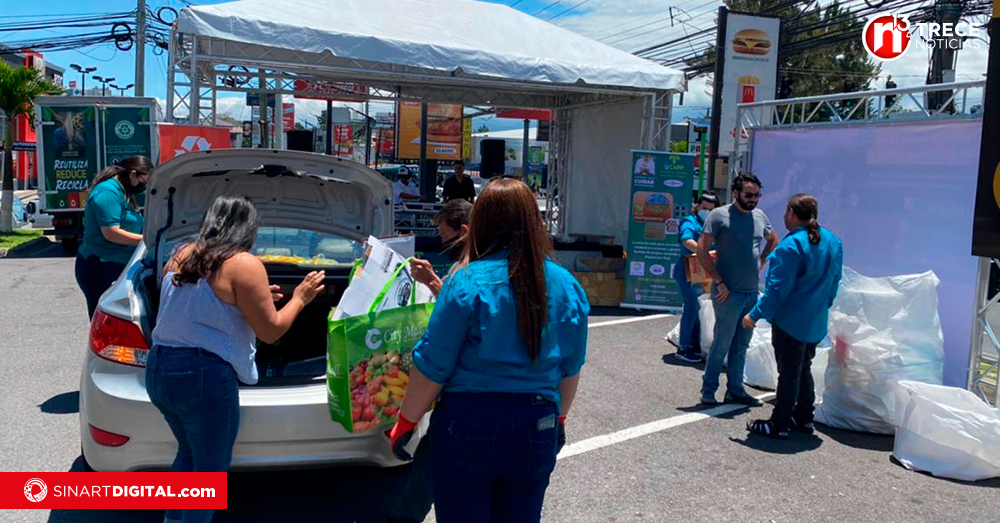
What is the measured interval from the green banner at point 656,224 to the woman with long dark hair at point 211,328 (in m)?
8.18

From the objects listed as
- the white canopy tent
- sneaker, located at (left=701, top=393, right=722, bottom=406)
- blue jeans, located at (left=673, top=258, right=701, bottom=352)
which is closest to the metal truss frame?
the white canopy tent

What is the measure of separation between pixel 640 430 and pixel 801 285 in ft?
4.84

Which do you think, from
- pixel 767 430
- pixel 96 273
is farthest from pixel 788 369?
pixel 96 273

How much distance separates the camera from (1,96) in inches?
673

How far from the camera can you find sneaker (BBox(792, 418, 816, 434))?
5.68 metres

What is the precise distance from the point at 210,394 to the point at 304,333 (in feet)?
5.66

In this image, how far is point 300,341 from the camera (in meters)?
4.68

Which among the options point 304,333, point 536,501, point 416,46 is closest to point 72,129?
point 416,46

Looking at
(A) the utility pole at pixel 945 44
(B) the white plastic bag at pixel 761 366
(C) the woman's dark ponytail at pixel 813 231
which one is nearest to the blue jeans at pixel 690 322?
(B) the white plastic bag at pixel 761 366

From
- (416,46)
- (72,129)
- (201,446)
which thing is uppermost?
(416,46)

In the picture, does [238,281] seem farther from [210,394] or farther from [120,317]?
[120,317]

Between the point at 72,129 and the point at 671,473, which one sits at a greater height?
the point at 72,129

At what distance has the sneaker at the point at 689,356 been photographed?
306 inches

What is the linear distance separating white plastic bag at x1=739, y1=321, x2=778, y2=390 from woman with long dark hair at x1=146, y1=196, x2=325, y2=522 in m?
4.97
